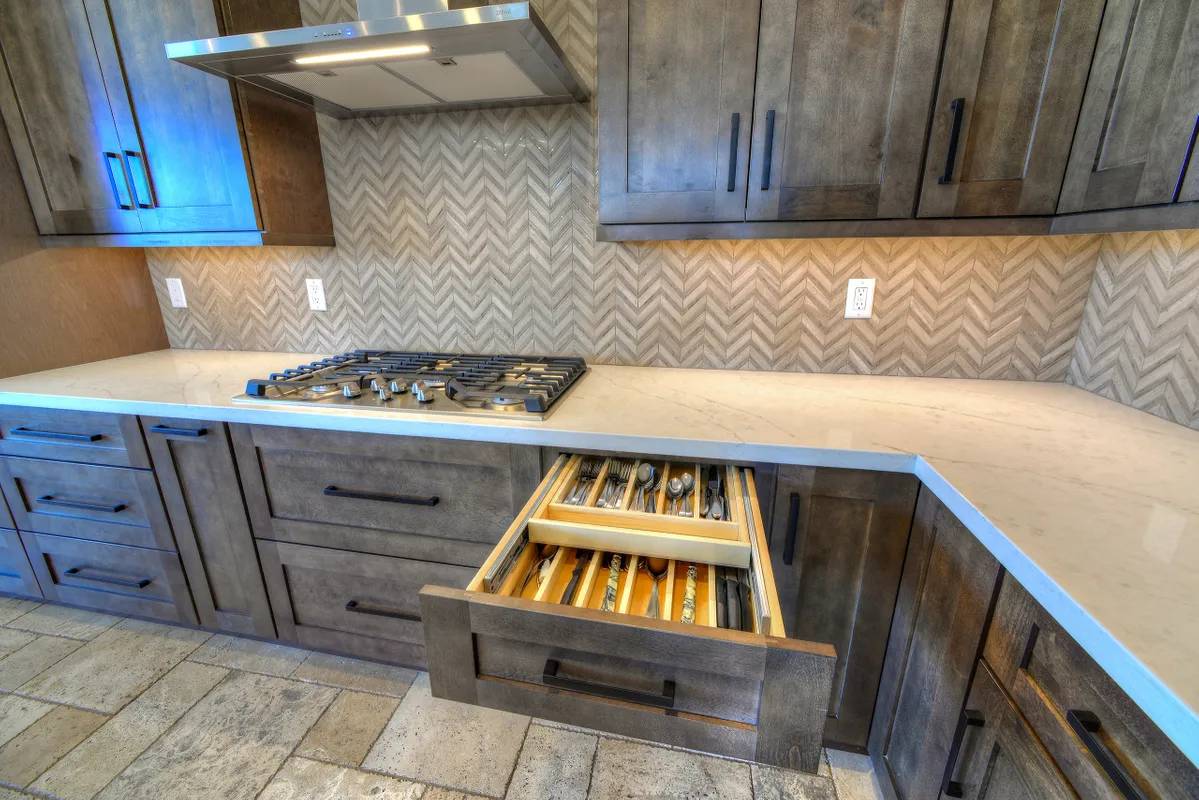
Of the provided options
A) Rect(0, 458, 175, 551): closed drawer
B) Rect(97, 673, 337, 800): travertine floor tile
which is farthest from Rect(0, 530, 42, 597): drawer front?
Rect(97, 673, 337, 800): travertine floor tile

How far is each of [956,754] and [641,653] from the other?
671mm

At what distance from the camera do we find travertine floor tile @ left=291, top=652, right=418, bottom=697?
5.06 ft

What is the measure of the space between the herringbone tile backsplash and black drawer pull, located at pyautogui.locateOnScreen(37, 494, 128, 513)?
0.74 m

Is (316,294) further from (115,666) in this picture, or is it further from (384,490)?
(115,666)

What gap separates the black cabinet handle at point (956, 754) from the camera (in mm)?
815

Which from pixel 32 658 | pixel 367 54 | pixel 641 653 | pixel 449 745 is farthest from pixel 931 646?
pixel 32 658

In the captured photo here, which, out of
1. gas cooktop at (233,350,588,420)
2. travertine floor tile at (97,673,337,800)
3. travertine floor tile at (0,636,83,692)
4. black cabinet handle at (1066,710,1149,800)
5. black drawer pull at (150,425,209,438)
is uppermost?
gas cooktop at (233,350,588,420)

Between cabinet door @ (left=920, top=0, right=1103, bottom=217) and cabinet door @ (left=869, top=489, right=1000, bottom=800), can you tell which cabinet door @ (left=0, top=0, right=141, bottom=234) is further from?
cabinet door @ (left=869, top=489, right=1000, bottom=800)

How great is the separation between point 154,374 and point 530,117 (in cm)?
154

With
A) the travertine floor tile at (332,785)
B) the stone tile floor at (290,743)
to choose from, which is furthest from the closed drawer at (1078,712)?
the travertine floor tile at (332,785)

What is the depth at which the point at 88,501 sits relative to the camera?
154cm

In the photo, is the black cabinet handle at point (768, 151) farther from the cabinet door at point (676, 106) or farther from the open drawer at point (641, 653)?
the open drawer at point (641, 653)

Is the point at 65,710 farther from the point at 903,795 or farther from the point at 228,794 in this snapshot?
the point at 903,795

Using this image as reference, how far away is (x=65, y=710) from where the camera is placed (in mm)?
1454
